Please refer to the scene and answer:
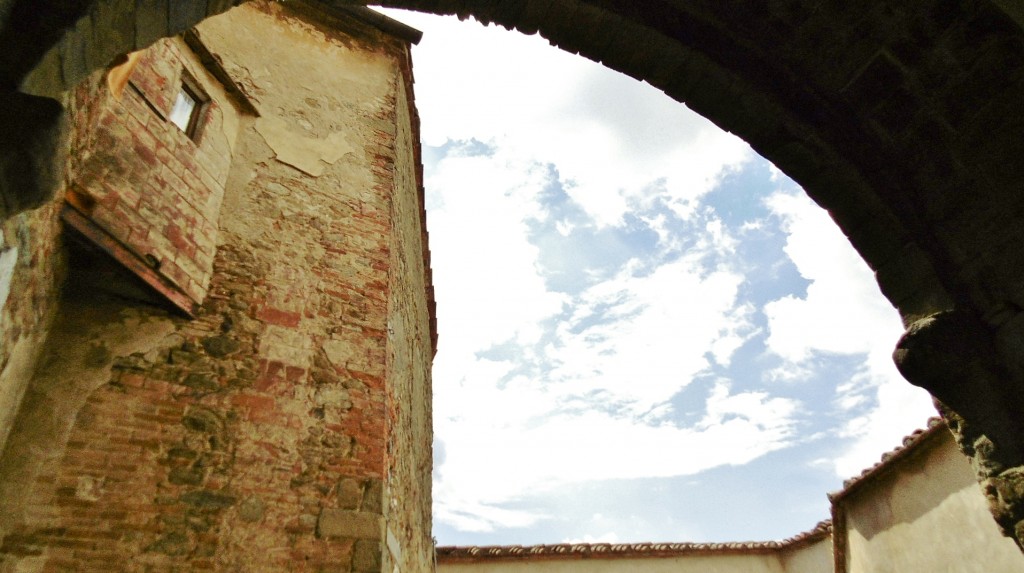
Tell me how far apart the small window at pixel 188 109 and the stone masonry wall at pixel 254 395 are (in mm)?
412

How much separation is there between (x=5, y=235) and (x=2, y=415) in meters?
1.16

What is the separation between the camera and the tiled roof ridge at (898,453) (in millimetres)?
7558

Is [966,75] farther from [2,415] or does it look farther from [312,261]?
[2,415]

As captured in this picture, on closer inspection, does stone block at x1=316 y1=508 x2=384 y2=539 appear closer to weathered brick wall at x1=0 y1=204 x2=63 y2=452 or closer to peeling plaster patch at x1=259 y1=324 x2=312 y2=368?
peeling plaster patch at x1=259 y1=324 x2=312 y2=368

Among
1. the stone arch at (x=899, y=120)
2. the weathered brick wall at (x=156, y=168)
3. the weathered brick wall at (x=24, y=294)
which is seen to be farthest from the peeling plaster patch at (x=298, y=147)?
the stone arch at (x=899, y=120)

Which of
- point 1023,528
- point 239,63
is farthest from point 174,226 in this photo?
point 1023,528

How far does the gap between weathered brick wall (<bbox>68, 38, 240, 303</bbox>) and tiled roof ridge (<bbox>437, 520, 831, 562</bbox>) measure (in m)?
8.93

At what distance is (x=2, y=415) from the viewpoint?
316cm

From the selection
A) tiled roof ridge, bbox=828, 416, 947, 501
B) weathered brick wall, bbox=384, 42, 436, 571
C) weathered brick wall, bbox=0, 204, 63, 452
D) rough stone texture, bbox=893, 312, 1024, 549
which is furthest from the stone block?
tiled roof ridge, bbox=828, 416, 947, 501

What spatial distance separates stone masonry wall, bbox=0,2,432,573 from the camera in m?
3.38

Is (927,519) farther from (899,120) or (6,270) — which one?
(6,270)

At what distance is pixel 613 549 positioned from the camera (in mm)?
12688

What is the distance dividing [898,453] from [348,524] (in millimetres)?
7978

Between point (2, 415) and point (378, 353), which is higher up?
point (378, 353)
